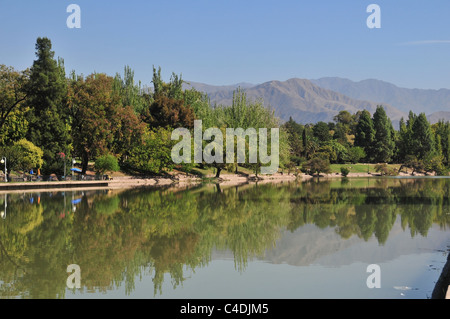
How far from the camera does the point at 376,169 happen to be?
271ft

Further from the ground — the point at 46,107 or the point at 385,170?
the point at 46,107

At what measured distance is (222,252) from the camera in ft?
43.6

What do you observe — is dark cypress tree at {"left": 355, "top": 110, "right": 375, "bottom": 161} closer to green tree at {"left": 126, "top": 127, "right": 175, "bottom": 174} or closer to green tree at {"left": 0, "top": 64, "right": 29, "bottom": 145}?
green tree at {"left": 126, "top": 127, "right": 175, "bottom": 174}

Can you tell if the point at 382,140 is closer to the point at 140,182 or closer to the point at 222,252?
the point at 140,182

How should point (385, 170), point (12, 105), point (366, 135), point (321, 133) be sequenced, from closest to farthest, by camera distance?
point (12, 105) → point (385, 170) → point (366, 135) → point (321, 133)

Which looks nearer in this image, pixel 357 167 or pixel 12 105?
pixel 12 105

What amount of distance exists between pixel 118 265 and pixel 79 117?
120ft
